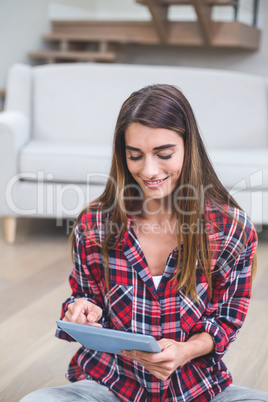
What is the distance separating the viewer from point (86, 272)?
113 cm

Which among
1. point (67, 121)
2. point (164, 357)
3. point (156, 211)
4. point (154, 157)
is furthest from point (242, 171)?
point (164, 357)

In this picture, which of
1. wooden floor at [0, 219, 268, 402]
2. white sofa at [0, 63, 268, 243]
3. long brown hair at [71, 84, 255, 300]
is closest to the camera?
long brown hair at [71, 84, 255, 300]

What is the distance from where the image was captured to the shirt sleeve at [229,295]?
1.08 meters

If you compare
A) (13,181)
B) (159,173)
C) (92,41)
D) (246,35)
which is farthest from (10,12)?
(159,173)

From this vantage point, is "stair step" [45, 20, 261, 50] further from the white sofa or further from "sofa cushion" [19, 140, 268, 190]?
"sofa cushion" [19, 140, 268, 190]

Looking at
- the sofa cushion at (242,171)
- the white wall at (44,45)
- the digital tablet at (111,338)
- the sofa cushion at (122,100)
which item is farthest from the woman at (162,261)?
the white wall at (44,45)

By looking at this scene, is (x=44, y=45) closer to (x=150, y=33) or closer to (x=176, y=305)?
(x=150, y=33)

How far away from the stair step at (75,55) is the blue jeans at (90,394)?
4.06 meters

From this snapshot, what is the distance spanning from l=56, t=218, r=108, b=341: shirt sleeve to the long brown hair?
0.03 meters

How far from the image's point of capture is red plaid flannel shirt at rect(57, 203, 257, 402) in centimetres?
107

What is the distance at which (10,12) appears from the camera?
4840 millimetres

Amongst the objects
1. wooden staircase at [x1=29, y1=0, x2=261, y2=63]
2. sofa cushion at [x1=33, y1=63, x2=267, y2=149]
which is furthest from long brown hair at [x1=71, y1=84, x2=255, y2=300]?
wooden staircase at [x1=29, y1=0, x2=261, y2=63]

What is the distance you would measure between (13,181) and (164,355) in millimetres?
2037

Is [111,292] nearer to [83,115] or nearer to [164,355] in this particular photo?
[164,355]
